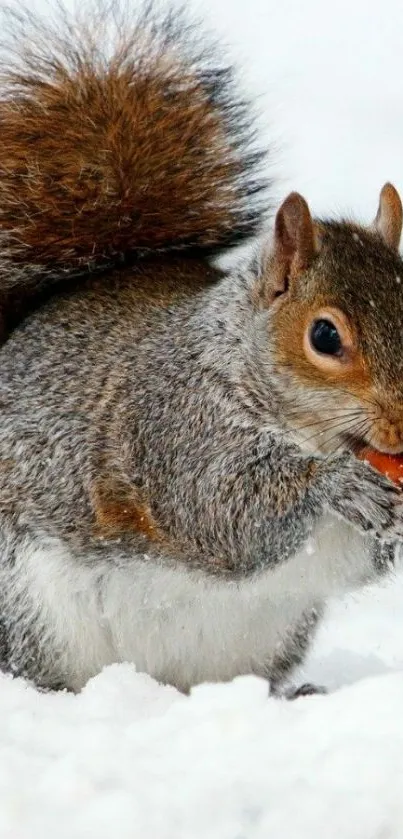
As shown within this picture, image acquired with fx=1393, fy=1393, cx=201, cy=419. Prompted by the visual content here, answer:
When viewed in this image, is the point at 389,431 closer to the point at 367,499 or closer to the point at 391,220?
the point at 367,499

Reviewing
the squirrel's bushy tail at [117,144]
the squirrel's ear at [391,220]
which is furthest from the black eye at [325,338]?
the squirrel's bushy tail at [117,144]

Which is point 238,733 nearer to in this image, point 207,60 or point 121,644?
point 121,644

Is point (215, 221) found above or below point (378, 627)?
above

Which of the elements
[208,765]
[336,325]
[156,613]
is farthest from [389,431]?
[156,613]

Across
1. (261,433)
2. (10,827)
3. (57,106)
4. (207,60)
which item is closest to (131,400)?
(261,433)

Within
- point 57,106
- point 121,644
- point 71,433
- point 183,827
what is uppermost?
point 57,106

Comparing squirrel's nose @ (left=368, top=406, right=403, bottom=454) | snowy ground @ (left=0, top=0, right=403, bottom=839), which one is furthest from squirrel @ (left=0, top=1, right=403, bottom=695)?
snowy ground @ (left=0, top=0, right=403, bottom=839)

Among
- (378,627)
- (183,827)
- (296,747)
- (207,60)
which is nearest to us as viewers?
(183,827)

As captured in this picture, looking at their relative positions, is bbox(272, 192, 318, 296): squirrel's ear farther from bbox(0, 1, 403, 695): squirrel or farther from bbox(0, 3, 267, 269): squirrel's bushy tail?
bbox(0, 3, 267, 269): squirrel's bushy tail
